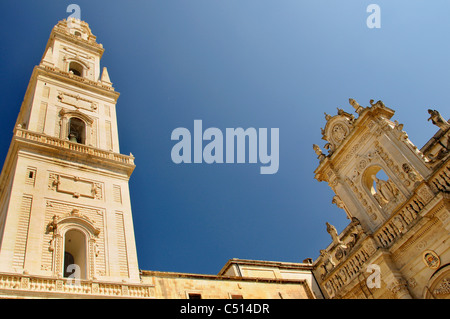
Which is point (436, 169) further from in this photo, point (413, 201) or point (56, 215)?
point (56, 215)

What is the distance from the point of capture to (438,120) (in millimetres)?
14547

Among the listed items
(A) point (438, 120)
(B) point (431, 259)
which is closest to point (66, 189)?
(B) point (431, 259)

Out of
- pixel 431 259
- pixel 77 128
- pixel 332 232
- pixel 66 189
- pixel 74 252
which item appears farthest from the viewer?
pixel 77 128

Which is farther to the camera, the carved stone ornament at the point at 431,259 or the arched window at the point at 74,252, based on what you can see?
the arched window at the point at 74,252

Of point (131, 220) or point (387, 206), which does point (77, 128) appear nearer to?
point (131, 220)

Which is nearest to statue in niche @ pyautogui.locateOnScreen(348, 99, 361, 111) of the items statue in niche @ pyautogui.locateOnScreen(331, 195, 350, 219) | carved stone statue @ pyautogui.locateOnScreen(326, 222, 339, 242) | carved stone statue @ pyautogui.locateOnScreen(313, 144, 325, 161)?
carved stone statue @ pyautogui.locateOnScreen(313, 144, 325, 161)

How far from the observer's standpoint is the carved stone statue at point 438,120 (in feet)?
47.2

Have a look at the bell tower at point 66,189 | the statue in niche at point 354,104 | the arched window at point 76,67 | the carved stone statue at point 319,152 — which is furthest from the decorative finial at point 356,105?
the arched window at point 76,67

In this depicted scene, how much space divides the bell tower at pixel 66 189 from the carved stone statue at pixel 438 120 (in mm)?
13648

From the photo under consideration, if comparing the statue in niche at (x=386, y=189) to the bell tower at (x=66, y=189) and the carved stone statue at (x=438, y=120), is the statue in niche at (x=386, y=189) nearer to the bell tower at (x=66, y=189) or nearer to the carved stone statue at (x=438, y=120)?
the carved stone statue at (x=438, y=120)

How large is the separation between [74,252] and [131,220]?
2740 millimetres

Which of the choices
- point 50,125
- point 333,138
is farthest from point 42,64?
point 333,138
